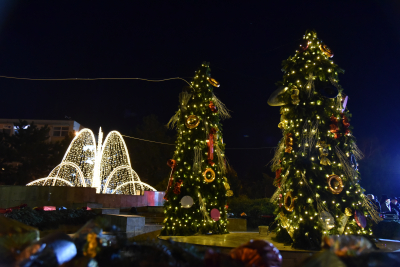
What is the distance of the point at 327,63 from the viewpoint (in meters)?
8.59

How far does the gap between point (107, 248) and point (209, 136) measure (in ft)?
28.4

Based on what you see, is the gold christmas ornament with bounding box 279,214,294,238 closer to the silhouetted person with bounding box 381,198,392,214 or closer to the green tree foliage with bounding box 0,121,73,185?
the silhouetted person with bounding box 381,198,392,214

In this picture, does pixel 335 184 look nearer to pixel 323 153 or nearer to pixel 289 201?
pixel 323 153

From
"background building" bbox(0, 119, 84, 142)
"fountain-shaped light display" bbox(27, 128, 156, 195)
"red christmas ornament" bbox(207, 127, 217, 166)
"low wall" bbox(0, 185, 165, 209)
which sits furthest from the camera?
"background building" bbox(0, 119, 84, 142)

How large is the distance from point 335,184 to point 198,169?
4.55m

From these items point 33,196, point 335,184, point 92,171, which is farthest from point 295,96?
point 92,171

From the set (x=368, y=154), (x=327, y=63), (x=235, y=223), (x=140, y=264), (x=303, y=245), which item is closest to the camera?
(x=140, y=264)

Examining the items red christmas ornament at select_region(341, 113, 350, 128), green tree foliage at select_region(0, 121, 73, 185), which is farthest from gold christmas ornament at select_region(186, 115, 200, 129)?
green tree foliage at select_region(0, 121, 73, 185)

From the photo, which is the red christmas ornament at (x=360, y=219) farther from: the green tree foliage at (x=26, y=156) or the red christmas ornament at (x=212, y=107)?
the green tree foliage at (x=26, y=156)

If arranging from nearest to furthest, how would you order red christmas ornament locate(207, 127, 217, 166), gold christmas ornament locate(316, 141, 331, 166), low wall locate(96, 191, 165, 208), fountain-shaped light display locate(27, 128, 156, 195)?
gold christmas ornament locate(316, 141, 331, 166) < red christmas ornament locate(207, 127, 217, 166) < low wall locate(96, 191, 165, 208) < fountain-shaped light display locate(27, 128, 156, 195)

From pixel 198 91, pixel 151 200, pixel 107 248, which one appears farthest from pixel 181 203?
pixel 151 200

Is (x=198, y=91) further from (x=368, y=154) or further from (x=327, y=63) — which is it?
(x=368, y=154)

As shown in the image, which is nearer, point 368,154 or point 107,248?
point 107,248

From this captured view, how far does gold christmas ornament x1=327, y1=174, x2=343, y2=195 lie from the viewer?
771 centimetres
